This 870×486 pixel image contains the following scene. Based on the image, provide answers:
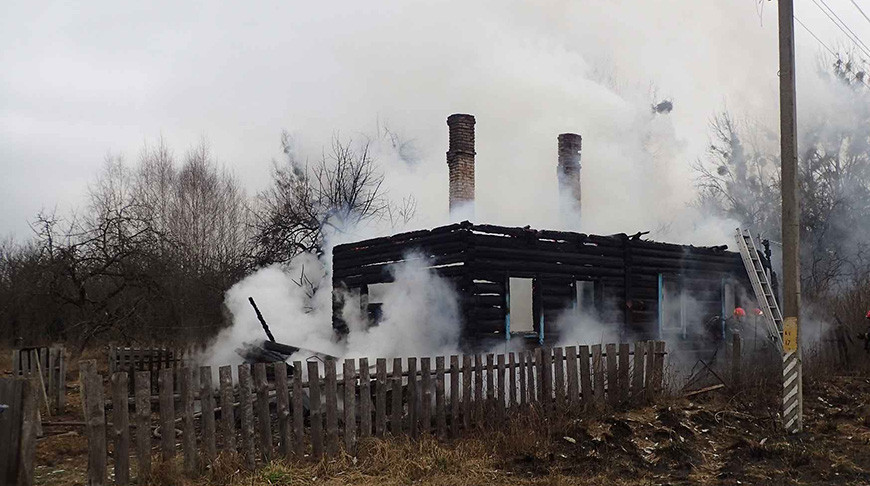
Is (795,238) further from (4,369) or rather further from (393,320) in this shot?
(4,369)

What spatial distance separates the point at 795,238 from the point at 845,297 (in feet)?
30.1

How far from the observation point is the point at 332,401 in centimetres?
795

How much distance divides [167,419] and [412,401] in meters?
2.93

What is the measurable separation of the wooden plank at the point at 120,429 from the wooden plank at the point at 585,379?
19.6ft

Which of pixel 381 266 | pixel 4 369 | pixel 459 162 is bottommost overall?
pixel 4 369

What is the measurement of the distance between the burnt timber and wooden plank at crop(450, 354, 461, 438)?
10.3 feet

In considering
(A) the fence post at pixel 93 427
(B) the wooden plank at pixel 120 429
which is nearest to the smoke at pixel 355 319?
(B) the wooden plank at pixel 120 429

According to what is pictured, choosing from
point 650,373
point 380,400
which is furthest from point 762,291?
point 380,400

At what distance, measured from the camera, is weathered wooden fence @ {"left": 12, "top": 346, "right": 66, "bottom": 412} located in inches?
527

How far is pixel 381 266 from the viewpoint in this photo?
14.3 metres

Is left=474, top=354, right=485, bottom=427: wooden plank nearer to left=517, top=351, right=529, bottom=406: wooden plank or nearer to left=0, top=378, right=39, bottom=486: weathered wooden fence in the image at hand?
left=517, top=351, right=529, bottom=406: wooden plank

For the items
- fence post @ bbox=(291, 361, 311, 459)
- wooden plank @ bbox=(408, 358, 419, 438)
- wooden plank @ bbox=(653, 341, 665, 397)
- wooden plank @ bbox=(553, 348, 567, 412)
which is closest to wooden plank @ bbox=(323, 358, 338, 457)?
fence post @ bbox=(291, 361, 311, 459)

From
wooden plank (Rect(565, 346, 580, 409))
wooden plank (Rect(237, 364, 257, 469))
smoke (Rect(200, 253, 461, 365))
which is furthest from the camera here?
smoke (Rect(200, 253, 461, 365))

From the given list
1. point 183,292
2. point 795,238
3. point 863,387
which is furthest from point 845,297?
point 183,292
